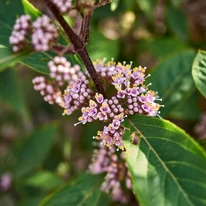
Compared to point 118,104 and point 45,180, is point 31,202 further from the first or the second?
point 118,104

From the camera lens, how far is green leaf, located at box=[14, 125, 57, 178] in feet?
9.33

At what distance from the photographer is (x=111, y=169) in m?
1.92

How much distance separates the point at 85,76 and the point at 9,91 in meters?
1.35

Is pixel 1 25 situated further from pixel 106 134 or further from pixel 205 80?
pixel 205 80

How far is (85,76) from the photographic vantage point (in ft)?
5.53

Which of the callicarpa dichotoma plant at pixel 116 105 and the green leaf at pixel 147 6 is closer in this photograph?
the callicarpa dichotoma plant at pixel 116 105

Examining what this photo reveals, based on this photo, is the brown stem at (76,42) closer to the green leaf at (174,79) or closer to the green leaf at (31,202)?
the green leaf at (174,79)

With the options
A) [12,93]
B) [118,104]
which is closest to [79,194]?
[118,104]

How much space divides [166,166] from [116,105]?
295mm

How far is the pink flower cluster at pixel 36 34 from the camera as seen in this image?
4.31 ft

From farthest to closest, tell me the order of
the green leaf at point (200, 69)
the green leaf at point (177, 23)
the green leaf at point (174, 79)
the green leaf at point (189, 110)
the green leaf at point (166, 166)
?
1. the green leaf at point (177, 23)
2. the green leaf at point (189, 110)
3. the green leaf at point (174, 79)
4. the green leaf at point (200, 69)
5. the green leaf at point (166, 166)

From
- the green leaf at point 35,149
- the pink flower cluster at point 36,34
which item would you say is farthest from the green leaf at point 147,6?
the pink flower cluster at point 36,34

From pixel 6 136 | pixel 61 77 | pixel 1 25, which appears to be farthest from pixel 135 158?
pixel 6 136

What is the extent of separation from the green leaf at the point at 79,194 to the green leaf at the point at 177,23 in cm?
140
